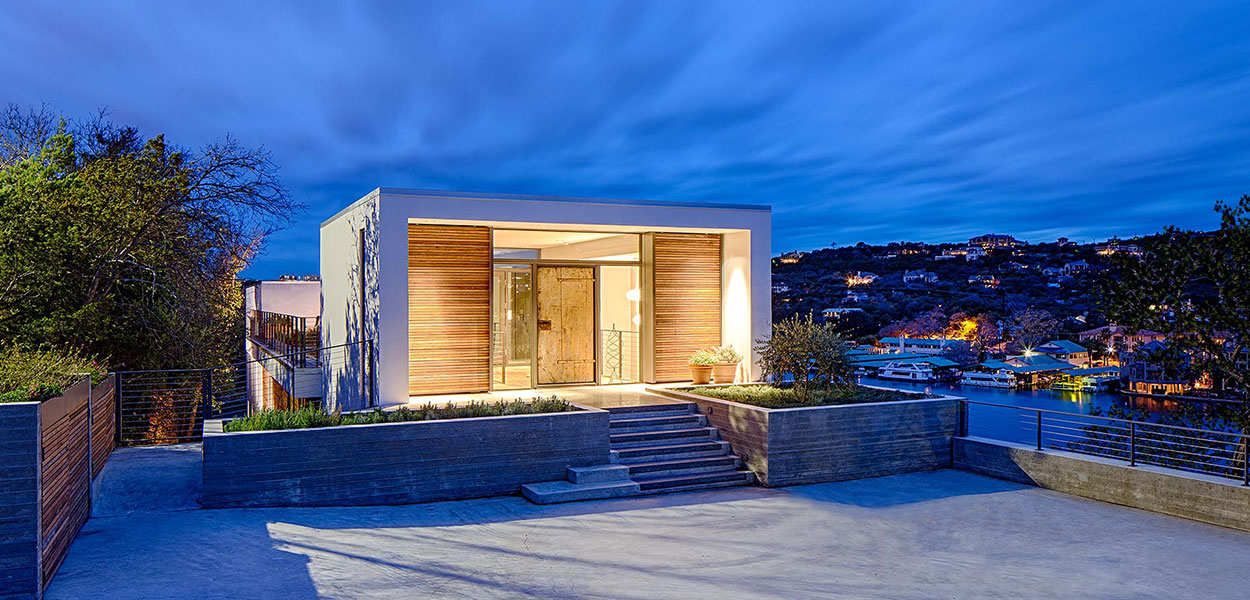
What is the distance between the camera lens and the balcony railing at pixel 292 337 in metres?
17.0

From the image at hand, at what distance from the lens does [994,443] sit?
9.70 m

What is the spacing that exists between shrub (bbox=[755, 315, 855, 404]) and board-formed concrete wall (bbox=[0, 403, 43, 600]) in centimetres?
804

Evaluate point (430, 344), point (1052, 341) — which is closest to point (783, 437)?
point (430, 344)

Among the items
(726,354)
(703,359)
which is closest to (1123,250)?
(726,354)

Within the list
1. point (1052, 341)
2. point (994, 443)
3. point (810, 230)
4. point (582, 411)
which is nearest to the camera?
point (582, 411)

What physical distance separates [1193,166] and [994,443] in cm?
2076

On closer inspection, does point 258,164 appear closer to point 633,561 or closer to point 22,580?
point 22,580

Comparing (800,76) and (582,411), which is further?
(800,76)

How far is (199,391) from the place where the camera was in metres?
13.8

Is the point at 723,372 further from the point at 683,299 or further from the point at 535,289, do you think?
the point at 535,289

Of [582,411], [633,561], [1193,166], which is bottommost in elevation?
[633,561]

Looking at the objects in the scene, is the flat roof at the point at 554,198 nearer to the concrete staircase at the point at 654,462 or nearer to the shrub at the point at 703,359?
the shrub at the point at 703,359

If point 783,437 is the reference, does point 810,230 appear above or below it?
above

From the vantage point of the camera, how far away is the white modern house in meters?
11.2
